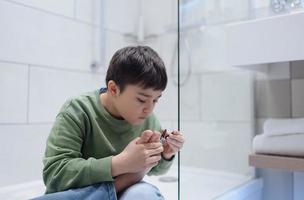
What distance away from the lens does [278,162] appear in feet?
2.92

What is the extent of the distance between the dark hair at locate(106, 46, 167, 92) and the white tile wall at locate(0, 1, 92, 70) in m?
0.65

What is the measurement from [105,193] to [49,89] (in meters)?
0.80

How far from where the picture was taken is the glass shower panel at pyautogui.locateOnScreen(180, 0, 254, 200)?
0.89 meters

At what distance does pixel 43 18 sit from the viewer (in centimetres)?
127

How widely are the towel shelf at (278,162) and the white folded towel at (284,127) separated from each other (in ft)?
0.25

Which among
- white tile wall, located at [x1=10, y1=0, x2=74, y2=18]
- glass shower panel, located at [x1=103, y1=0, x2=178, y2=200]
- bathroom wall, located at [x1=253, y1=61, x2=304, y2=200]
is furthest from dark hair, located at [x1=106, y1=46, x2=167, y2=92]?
glass shower panel, located at [x1=103, y1=0, x2=178, y2=200]

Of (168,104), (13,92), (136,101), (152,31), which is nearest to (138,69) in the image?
(136,101)

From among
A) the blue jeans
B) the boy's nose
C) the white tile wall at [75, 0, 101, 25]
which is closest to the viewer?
the blue jeans

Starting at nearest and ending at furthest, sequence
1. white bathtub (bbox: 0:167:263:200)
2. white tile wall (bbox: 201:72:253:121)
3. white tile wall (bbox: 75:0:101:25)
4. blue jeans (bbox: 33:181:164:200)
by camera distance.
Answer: blue jeans (bbox: 33:181:164:200) → white bathtub (bbox: 0:167:263:200) → white tile wall (bbox: 201:72:253:121) → white tile wall (bbox: 75:0:101:25)

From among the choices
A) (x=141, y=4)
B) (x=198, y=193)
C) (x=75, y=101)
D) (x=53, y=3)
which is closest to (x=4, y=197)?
(x=75, y=101)

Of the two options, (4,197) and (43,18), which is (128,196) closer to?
(4,197)

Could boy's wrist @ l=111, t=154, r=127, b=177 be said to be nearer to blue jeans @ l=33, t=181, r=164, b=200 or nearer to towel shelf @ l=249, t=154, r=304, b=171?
blue jeans @ l=33, t=181, r=164, b=200

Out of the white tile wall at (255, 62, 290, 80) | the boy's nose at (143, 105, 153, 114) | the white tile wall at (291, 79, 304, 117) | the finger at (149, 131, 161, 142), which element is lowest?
the finger at (149, 131, 161, 142)

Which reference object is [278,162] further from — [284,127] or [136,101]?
[136,101]
